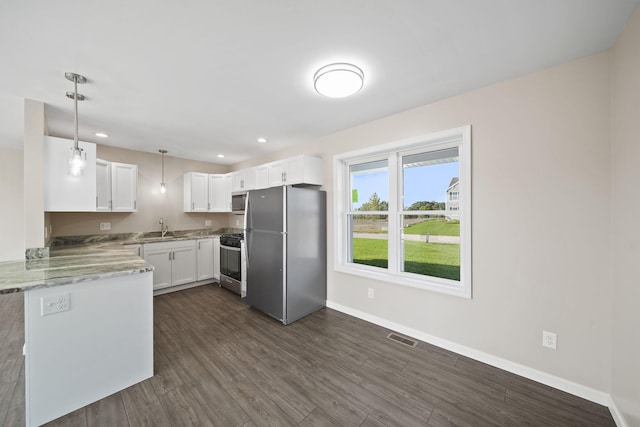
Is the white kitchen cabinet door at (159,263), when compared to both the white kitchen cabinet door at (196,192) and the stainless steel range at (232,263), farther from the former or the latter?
the white kitchen cabinet door at (196,192)

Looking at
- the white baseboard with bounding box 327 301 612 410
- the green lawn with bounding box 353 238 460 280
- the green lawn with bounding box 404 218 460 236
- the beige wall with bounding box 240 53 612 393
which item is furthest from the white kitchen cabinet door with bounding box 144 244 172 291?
the beige wall with bounding box 240 53 612 393

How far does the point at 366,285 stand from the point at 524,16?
108 inches

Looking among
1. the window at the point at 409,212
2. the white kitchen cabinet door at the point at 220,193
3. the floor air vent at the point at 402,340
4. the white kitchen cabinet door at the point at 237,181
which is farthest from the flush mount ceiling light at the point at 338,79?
the white kitchen cabinet door at the point at 220,193

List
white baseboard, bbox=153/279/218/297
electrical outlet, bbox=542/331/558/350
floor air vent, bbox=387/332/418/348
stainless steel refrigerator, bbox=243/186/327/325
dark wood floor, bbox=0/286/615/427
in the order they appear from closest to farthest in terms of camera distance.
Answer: dark wood floor, bbox=0/286/615/427, electrical outlet, bbox=542/331/558/350, floor air vent, bbox=387/332/418/348, stainless steel refrigerator, bbox=243/186/327/325, white baseboard, bbox=153/279/218/297

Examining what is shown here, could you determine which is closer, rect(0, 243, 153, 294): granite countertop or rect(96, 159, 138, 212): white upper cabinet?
rect(0, 243, 153, 294): granite countertop

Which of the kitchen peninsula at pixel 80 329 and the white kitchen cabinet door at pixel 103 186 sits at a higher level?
the white kitchen cabinet door at pixel 103 186

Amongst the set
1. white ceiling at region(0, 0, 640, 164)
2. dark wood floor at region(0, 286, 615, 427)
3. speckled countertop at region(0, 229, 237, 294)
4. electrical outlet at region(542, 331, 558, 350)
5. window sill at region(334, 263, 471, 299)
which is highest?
white ceiling at region(0, 0, 640, 164)

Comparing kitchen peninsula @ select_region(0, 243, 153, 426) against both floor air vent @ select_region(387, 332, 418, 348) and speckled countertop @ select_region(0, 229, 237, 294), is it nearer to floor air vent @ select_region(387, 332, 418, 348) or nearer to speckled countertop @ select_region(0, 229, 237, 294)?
speckled countertop @ select_region(0, 229, 237, 294)

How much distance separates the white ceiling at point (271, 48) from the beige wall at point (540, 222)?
0.23 metres

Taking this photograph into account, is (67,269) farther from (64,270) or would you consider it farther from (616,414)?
(616,414)

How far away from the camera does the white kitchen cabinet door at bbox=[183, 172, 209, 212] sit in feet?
15.4

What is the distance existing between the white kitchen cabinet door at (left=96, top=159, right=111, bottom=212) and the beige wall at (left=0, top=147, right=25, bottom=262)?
84.1 inches

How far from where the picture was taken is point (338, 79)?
1.86 m

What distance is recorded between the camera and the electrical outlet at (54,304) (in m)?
1.58
